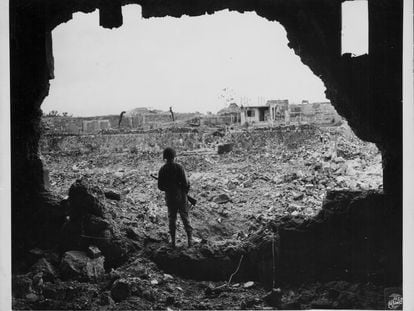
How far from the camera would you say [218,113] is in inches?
209

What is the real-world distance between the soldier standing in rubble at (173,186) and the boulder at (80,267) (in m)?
1.02

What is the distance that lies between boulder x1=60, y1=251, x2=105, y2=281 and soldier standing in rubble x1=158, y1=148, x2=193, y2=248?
102 centimetres

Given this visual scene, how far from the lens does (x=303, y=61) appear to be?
5.08 meters

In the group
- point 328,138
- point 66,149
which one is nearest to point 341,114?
point 328,138

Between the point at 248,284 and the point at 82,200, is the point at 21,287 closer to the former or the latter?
→ the point at 82,200

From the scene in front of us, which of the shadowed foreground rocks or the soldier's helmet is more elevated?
the soldier's helmet

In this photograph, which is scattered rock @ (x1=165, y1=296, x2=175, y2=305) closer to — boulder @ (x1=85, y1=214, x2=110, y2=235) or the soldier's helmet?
boulder @ (x1=85, y1=214, x2=110, y2=235)

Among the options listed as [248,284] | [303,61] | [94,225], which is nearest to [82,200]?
[94,225]

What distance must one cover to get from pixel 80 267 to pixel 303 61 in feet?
12.0

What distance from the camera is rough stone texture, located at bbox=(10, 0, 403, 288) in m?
4.67

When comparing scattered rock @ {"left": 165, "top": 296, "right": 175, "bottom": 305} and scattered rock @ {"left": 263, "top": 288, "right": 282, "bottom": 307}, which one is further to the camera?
scattered rock @ {"left": 263, "top": 288, "right": 282, "bottom": 307}

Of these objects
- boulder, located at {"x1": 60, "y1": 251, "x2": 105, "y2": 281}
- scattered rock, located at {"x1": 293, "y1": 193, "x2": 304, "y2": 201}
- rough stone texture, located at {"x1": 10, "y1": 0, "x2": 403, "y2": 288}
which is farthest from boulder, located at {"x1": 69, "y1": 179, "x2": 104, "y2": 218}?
scattered rock, located at {"x1": 293, "y1": 193, "x2": 304, "y2": 201}

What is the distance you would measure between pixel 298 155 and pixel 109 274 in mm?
2867

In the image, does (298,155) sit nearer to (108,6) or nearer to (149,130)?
(149,130)
